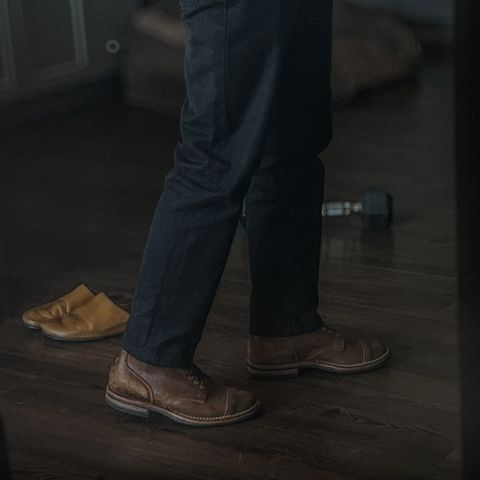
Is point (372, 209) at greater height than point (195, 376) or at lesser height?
lesser

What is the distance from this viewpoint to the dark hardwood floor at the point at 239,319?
1.58 metres

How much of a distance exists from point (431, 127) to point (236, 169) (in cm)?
199

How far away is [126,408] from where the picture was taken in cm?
168

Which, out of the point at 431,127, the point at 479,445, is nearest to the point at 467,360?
the point at 479,445

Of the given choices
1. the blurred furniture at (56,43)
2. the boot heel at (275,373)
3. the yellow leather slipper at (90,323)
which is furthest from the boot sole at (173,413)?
→ the blurred furniture at (56,43)

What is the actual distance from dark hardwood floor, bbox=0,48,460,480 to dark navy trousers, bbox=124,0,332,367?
5.7 inches

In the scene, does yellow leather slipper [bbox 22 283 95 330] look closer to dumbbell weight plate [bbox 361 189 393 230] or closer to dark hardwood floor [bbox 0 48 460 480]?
dark hardwood floor [bbox 0 48 460 480]

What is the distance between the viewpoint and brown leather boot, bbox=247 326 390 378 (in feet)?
5.85

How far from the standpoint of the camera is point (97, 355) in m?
1.93

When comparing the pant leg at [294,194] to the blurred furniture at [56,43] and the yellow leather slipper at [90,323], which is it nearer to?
the yellow leather slipper at [90,323]

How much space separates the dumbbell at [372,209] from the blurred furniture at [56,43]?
1.51m

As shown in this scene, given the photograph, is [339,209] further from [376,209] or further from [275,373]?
[275,373]

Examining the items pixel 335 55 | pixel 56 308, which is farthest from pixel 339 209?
pixel 335 55

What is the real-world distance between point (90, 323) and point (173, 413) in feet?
1.38
